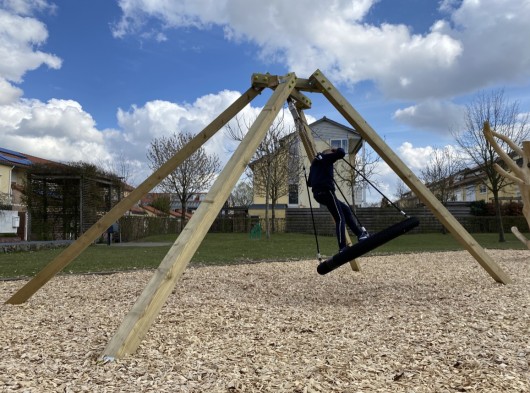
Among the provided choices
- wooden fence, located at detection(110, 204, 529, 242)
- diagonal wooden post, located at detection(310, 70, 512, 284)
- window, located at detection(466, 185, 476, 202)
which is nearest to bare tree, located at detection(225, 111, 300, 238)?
wooden fence, located at detection(110, 204, 529, 242)

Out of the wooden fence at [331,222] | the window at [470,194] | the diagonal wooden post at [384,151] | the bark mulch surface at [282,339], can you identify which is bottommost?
the bark mulch surface at [282,339]

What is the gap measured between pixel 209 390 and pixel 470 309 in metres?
3.59

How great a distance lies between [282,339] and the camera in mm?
4160

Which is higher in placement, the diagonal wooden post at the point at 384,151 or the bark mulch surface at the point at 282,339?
the diagonal wooden post at the point at 384,151

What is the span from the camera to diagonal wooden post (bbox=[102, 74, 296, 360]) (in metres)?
3.52

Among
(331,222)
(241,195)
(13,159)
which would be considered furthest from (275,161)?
(241,195)

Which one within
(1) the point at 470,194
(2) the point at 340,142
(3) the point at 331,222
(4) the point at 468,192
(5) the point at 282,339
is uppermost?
(2) the point at 340,142

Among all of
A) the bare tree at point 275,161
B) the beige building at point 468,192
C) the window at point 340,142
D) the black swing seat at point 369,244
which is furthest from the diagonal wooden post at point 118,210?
the beige building at point 468,192

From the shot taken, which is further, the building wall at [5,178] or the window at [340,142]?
the window at [340,142]

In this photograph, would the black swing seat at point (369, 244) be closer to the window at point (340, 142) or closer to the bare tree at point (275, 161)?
the bare tree at point (275, 161)

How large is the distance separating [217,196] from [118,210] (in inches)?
91.5

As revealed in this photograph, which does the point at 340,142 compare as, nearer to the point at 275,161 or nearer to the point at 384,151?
the point at 275,161

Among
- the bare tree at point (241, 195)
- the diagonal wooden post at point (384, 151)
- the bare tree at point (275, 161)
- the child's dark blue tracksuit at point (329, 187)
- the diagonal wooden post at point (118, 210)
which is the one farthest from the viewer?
the bare tree at point (241, 195)

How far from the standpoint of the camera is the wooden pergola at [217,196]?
3.64m
